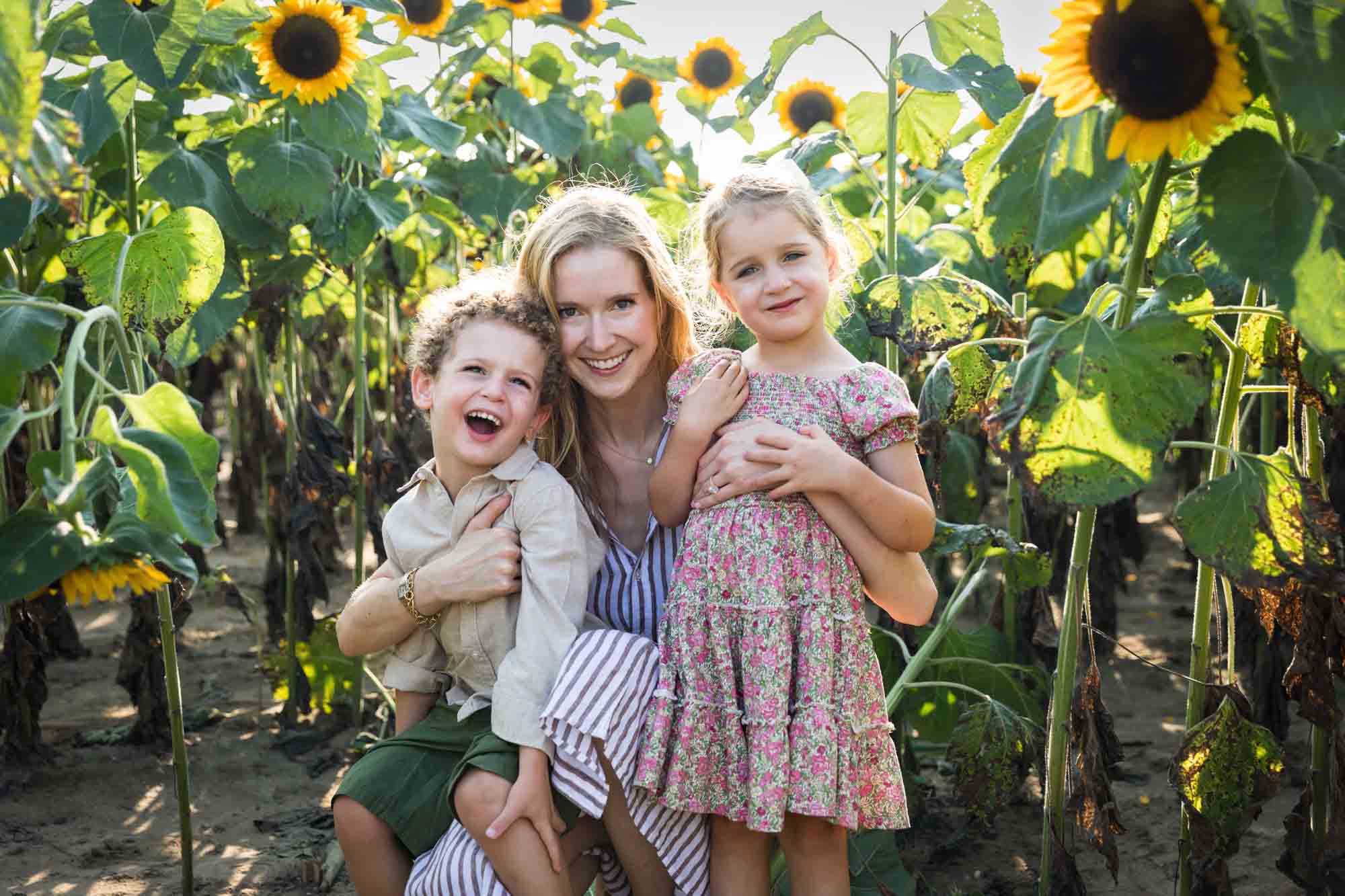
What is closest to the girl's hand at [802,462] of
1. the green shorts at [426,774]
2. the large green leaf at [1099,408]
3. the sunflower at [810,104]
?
the large green leaf at [1099,408]

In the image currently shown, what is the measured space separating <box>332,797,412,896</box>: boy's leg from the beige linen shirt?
0.20 m

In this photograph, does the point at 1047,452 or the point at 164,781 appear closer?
the point at 1047,452

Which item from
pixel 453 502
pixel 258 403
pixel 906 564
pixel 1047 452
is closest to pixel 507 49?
pixel 258 403

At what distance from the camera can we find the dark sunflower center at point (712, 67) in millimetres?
4664

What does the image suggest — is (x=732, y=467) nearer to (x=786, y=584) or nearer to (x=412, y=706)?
(x=786, y=584)

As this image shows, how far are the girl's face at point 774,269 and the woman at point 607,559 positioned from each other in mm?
156

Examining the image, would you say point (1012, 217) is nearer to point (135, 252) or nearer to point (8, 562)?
point (8, 562)

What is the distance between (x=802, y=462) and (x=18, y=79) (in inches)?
41.1

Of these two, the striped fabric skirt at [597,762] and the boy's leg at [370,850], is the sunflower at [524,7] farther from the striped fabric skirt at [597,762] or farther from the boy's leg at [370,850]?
the boy's leg at [370,850]

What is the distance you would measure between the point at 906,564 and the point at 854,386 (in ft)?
0.88

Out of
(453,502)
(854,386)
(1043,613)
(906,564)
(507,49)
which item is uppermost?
(507,49)

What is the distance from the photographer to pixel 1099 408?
142cm

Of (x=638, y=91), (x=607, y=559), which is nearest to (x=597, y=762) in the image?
(x=607, y=559)

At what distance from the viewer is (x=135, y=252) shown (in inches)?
73.0
